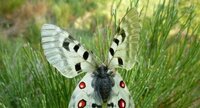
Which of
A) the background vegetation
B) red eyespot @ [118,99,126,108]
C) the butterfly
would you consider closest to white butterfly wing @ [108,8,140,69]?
the butterfly

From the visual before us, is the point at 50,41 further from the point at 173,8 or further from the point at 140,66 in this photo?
the point at 173,8

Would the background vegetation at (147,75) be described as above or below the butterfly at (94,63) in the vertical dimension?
below

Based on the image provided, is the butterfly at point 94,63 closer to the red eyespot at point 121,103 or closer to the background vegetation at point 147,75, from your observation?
the red eyespot at point 121,103

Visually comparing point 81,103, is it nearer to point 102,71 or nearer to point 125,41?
point 102,71

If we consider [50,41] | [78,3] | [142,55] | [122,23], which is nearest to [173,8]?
[142,55]

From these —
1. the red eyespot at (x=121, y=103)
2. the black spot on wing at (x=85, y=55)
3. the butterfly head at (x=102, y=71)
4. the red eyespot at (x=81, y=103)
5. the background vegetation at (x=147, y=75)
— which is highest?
the black spot on wing at (x=85, y=55)

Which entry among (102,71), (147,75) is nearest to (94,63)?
(102,71)

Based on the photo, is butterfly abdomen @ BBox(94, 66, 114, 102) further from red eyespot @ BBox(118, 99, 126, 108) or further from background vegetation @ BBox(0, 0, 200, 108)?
background vegetation @ BBox(0, 0, 200, 108)

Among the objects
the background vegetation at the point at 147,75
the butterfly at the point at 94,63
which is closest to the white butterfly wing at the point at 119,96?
the butterfly at the point at 94,63
